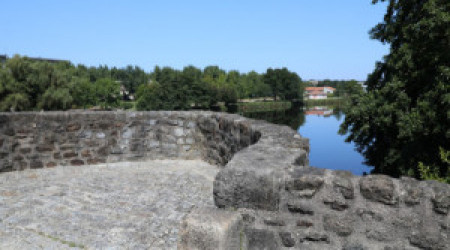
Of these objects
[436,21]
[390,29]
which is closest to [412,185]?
[436,21]

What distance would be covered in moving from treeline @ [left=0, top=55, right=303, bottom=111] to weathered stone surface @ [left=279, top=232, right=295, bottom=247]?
2058 centimetres

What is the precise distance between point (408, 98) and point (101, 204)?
→ 11.2 metres

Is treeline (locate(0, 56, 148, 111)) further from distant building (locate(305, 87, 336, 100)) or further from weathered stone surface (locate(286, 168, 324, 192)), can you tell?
distant building (locate(305, 87, 336, 100))

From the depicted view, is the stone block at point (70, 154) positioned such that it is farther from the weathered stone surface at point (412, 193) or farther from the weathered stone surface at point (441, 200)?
the weathered stone surface at point (441, 200)

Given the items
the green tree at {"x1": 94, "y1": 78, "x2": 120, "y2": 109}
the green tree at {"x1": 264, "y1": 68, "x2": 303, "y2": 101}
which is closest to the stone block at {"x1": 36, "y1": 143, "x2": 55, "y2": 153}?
the green tree at {"x1": 94, "y1": 78, "x2": 120, "y2": 109}

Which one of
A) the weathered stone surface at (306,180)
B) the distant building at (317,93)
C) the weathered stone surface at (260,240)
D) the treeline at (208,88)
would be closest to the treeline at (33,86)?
the treeline at (208,88)

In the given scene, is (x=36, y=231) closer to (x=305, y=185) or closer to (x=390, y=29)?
(x=305, y=185)

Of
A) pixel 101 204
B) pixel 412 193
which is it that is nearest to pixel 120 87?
pixel 101 204

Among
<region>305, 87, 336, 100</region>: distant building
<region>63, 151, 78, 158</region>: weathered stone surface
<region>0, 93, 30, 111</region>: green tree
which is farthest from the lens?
<region>305, 87, 336, 100</region>: distant building

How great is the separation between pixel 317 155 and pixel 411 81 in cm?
2124

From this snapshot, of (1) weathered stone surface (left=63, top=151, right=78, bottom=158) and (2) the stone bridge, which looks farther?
(1) weathered stone surface (left=63, top=151, right=78, bottom=158)

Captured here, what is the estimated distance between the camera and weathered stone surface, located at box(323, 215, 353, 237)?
2.08 meters

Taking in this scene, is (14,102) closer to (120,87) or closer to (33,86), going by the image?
(33,86)

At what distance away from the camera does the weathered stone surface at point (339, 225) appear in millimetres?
2080
